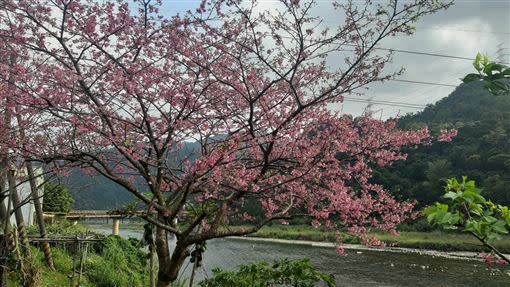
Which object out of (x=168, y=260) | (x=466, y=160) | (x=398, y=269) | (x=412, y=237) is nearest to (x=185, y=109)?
(x=168, y=260)

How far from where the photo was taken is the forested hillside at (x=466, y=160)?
39.5 metres

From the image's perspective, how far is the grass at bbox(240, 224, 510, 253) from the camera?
3150 cm

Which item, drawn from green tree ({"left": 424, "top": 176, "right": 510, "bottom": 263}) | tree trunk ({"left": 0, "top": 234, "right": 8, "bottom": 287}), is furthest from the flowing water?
green tree ({"left": 424, "top": 176, "right": 510, "bottom": 263})

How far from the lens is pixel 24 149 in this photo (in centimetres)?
473

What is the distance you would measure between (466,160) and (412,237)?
10441 mm

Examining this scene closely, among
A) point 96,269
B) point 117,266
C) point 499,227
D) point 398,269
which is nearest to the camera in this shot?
point 499,227

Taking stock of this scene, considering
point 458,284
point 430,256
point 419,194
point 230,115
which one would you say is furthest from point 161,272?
point 419,194

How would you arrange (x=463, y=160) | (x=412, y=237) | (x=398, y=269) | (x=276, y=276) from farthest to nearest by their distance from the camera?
(x=463, y=160) < (x=412, y=237) < (x=398, y=269) < (x=276, y=276)

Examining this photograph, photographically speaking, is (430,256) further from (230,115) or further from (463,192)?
(463,192)

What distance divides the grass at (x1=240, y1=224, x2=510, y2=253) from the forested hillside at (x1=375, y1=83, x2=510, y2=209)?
12.4 feet

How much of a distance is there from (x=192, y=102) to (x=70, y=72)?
1.24m

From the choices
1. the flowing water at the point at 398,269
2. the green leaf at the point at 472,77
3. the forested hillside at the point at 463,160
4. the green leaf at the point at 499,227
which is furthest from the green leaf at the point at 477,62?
the forested hillside at the point at 463,160

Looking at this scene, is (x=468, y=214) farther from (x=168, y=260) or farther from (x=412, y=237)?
(x=412, y=237)

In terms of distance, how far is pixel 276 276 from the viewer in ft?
14.7
